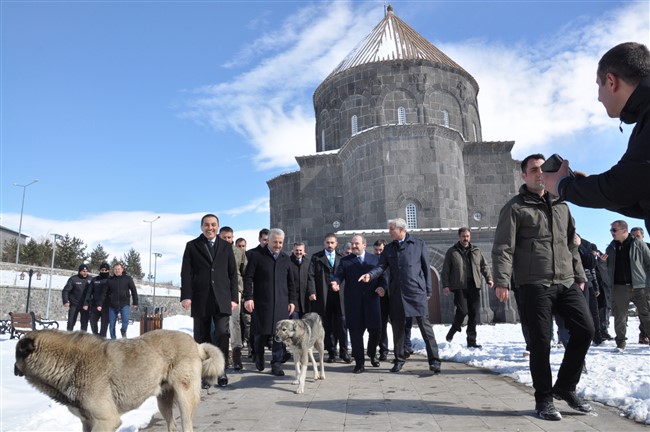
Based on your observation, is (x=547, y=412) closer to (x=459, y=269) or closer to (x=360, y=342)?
(x=360, y=342)

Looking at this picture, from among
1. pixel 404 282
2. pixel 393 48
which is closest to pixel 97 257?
pixel 393 48

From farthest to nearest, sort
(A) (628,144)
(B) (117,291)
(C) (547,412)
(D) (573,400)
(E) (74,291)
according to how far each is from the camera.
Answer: (E) (74,291), (B) (117,291), (D) (573,400), (C) (547,412), (A) (628,144)

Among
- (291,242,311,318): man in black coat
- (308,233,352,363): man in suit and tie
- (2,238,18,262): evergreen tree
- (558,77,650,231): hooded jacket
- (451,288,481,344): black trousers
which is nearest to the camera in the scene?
(558,77,650,231): hooded jacket

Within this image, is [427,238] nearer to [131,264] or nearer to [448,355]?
[448,355]

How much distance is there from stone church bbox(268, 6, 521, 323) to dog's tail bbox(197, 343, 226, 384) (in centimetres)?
1999

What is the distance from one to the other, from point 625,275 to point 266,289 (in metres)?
6.89

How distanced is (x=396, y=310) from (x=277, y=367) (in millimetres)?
2179

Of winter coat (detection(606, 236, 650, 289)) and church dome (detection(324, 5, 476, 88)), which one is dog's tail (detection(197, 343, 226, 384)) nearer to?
winter coat (detection(606, 236, 650, 289))

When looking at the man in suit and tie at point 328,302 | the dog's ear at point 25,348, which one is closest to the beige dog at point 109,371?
the dog's ear at point 25,348

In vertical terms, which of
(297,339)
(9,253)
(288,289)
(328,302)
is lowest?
(297,339)

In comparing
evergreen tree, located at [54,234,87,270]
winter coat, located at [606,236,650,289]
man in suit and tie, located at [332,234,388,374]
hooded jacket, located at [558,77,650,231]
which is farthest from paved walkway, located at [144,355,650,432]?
evergreen tree, located at [54,234,87,270]

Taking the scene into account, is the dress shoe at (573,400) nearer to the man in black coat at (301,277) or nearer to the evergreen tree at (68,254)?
the man in black coat at (301,277)

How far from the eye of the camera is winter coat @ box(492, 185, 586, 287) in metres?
4.96

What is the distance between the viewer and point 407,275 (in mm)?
7895
